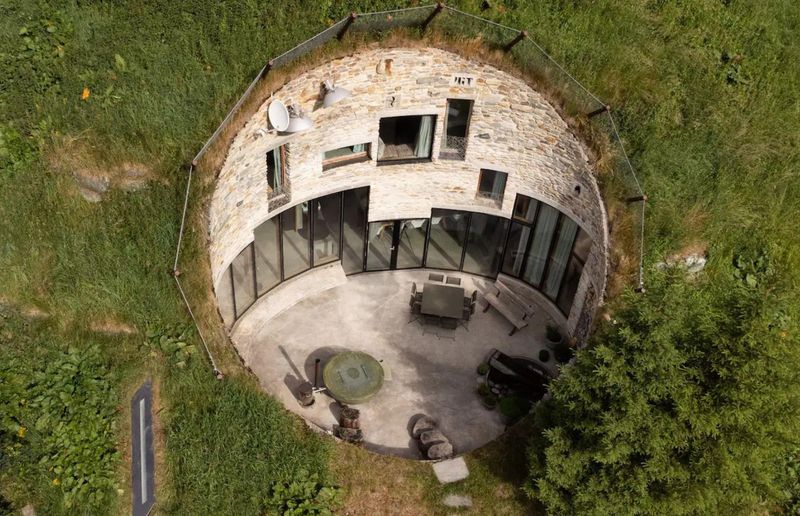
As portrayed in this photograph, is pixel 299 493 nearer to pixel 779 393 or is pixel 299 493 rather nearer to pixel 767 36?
pixel 779 393

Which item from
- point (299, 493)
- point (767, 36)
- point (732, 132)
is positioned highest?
point (767, 36)

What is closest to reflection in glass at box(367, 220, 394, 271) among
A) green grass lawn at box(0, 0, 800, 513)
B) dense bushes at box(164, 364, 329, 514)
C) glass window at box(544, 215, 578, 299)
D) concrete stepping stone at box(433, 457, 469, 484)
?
glass window at box(544, 215, 578, 299)

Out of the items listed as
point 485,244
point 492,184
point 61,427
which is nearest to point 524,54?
point 492,184

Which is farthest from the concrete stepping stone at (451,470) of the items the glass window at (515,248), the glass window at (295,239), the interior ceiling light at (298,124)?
the interior ceiling light at (298,124)

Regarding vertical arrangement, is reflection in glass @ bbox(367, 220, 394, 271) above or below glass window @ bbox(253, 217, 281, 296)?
above

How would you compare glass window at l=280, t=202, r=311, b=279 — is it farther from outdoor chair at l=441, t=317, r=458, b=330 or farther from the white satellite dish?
outdoor chair at l=441, t=317, r=458, b=330

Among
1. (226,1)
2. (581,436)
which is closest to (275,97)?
(226,1)

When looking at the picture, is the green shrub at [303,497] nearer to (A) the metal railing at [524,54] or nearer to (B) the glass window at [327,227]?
(A) the metal railing at [524,54]
